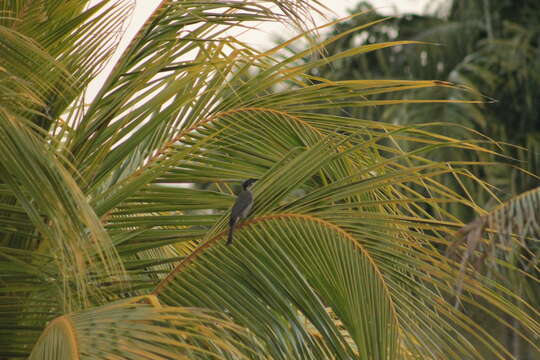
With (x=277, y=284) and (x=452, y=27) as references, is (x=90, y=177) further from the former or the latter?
(x=452, y=27)

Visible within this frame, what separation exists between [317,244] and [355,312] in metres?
0.25

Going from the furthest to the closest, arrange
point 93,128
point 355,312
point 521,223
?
point 93,128 → point 355,312 → point 521,223

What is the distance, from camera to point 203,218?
2615 millimetres

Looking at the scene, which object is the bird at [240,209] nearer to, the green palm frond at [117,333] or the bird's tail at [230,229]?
the bird's tail at [230,229]

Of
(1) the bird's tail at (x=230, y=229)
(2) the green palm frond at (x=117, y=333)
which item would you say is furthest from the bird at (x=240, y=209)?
(2) the green palm frond at (x=117, y=333)

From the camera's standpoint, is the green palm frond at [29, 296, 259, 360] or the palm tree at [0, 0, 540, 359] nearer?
the green palm frond at [29, 296, 259, 360]

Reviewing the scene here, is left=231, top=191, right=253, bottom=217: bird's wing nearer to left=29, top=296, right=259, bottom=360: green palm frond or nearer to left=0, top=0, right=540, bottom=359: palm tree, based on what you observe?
left=0, top=0, right=540, bottom=359: palm tree

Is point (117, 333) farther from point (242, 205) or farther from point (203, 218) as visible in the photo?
point (203, 218)

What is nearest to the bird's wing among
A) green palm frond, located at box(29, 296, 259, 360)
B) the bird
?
the bird

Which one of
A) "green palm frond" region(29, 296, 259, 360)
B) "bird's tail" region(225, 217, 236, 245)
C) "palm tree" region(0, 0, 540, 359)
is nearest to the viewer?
"green palm frond" region(29, 296, 259, 360)

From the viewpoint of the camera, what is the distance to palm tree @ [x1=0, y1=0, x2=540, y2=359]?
187cm

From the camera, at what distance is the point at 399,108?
498 inches

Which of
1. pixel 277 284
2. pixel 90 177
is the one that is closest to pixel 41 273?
pixel 90 177

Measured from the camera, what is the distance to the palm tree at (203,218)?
1872 mm
